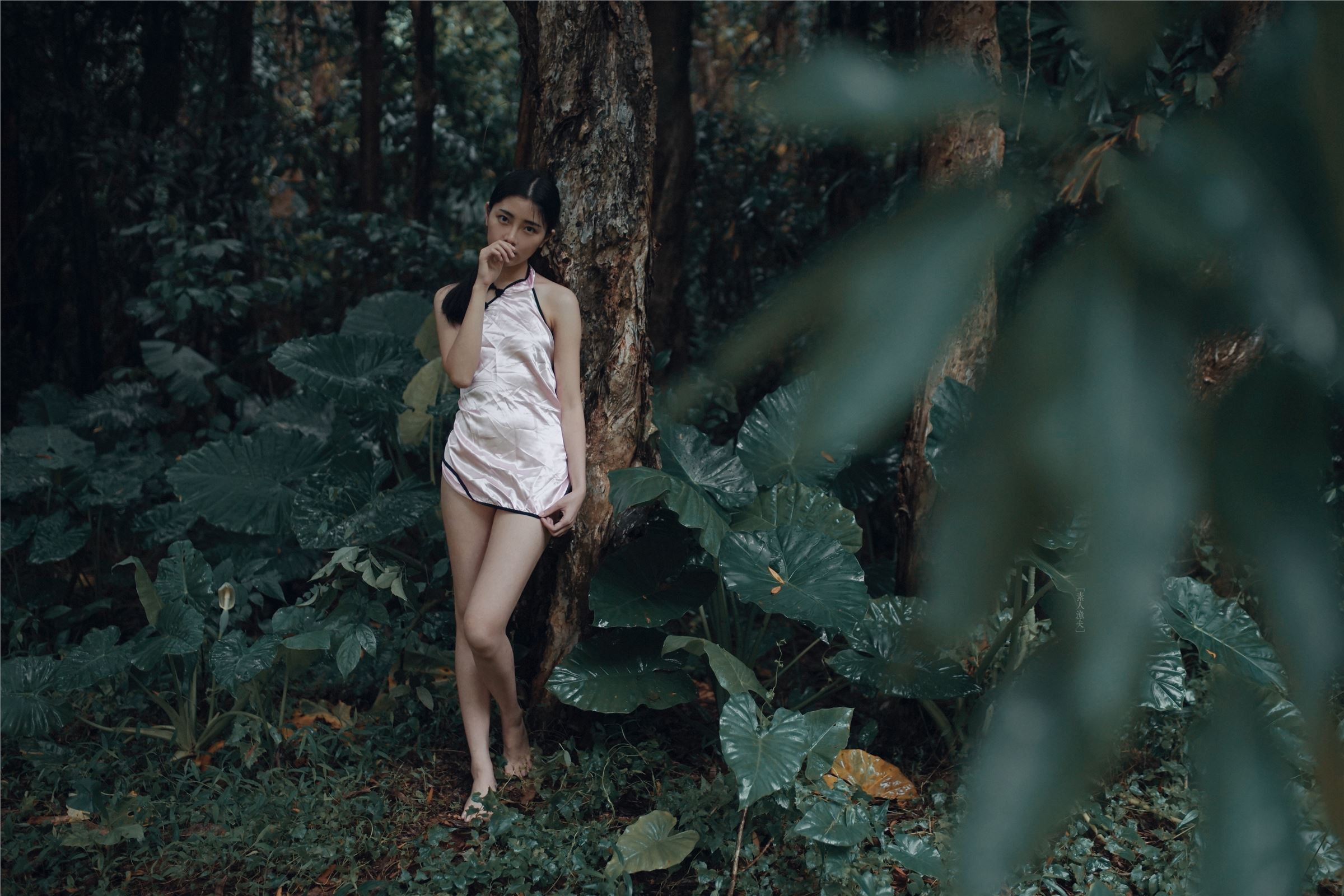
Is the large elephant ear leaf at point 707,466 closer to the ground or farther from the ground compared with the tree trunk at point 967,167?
closer to the ground

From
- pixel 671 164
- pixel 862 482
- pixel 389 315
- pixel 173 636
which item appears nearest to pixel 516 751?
pixel 173 636

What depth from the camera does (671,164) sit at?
399 cm

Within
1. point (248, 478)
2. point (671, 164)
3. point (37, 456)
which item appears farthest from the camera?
point (671, 164)

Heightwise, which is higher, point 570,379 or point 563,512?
point 570,379

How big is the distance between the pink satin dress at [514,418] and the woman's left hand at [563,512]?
13mm

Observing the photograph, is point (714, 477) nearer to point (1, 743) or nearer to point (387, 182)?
point (1, 743)

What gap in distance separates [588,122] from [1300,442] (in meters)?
2.21

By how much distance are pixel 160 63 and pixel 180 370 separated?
6.17 feet

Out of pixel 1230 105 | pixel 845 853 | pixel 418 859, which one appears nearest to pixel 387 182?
pixel 418 859

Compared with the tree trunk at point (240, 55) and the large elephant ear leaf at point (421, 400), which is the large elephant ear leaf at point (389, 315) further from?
the tree trunk at point (240, 55)

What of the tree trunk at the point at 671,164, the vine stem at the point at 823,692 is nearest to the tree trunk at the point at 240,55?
the tree trunk at the point at 671,164

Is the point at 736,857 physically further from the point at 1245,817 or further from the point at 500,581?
the point at 1245,817

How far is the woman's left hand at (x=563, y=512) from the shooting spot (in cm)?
215

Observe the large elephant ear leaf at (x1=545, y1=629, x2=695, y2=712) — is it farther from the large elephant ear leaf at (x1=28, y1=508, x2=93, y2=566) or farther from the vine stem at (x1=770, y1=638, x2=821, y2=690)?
the large elephant ear leaf at (x1=28, y1=508, x2=93, y2=566)
